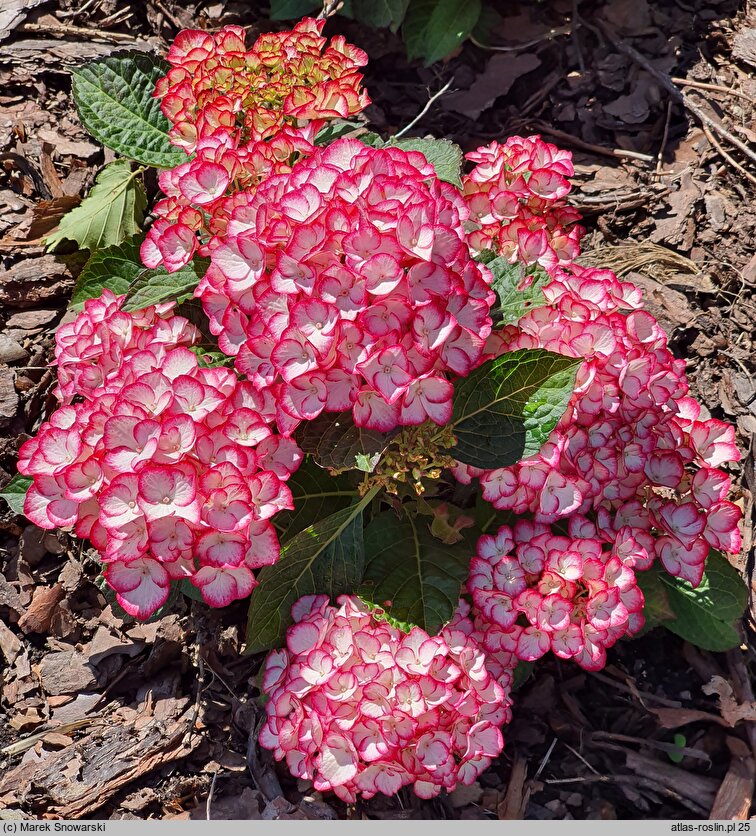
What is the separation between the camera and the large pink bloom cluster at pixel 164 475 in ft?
4.63

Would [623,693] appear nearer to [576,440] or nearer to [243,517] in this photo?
[576,440]

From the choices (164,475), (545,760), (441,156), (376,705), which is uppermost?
(441,156)

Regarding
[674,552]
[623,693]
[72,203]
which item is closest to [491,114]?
[72,203]

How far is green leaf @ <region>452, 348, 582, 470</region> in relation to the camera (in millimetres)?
1625

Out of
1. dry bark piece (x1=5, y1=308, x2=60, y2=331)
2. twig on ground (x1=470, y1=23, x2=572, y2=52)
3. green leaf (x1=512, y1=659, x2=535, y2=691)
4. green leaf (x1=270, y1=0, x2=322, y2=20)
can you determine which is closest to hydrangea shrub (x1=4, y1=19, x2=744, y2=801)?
green leaf (x1=512, y1=659, x2=535, y2=691)

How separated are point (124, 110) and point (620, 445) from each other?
1.60m

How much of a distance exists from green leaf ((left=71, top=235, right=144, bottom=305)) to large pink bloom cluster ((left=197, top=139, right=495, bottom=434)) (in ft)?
2.11

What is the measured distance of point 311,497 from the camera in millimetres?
2035

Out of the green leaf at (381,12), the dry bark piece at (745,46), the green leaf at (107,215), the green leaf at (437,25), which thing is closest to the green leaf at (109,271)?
the green leaf at (107,215)

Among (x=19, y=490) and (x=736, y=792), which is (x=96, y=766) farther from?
(x=736, y=792)

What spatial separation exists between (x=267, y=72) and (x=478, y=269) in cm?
76

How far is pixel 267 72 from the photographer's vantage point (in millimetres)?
1902

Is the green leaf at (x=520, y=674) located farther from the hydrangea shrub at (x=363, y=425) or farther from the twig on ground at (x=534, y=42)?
the twig on ground at (x=534, y=42)

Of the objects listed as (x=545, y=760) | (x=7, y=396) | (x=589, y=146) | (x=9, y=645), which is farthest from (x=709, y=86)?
(x=9, y=645)
